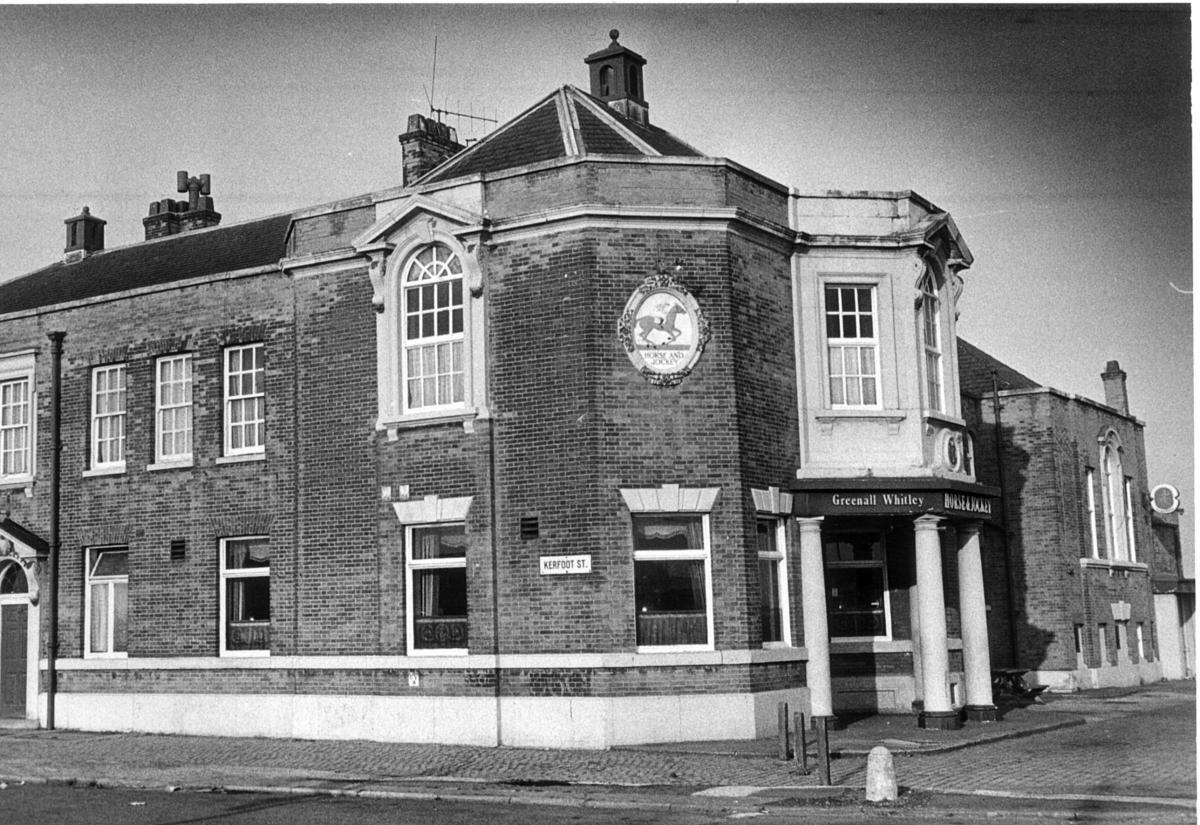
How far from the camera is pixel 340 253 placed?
73.7ft

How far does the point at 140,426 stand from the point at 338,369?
15.2ft

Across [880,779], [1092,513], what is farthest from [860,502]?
[1092,513]

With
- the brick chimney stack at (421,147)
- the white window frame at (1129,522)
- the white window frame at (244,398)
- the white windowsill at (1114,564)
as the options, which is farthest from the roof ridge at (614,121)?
the white window frame at (1129,522)

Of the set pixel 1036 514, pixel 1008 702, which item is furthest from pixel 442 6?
pixel 1036 514

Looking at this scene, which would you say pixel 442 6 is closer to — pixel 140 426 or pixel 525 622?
pixel 525 622

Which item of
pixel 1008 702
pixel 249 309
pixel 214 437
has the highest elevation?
pixel 249 309

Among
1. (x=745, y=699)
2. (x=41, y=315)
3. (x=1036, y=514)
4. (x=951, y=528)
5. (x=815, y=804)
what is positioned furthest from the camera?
(x=1036, y=514)

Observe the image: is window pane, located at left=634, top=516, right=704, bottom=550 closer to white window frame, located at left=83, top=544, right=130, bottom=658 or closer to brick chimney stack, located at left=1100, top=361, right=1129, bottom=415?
white window frame, located at left=83, top=544, right=130, bottom=658

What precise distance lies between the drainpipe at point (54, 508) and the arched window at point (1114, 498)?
24057 millimetres

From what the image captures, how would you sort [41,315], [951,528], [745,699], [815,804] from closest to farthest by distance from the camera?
[815,804] → [745,699] → [951,528] → [41,315]

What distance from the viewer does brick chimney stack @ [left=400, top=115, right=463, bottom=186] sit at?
27.2 m

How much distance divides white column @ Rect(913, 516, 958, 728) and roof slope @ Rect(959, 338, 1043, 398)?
1164 cm

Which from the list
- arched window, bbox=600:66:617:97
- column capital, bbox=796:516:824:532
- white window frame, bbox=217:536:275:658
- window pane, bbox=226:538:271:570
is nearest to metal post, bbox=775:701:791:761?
column capital, bbox=796:516:824:532

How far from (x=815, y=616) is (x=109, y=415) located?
12.8 metres
